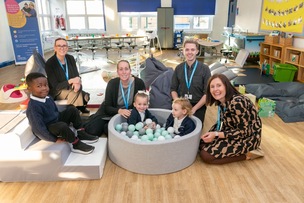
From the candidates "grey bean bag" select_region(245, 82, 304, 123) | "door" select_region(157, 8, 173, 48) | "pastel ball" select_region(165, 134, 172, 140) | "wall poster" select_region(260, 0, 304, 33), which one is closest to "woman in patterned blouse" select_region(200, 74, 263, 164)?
"pastel ball" select_region(165, 134, 172, 140)

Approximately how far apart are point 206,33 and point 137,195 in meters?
10.8

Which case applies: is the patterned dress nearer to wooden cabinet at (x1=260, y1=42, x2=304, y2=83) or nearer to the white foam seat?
the white foam seat

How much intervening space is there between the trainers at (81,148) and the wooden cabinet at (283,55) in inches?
182

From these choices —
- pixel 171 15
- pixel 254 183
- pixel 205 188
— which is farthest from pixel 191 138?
pixel 171 15

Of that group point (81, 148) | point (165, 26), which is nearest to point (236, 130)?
point (81, 148)

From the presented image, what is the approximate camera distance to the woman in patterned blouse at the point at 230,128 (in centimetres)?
224

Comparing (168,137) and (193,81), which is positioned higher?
(193,81)

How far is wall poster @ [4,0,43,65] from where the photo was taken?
7.28m

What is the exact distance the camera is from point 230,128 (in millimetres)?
2395

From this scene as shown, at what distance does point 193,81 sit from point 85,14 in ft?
33.4

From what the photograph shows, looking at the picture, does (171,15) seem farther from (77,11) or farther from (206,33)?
(77,11)

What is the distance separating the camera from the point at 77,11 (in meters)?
11.6

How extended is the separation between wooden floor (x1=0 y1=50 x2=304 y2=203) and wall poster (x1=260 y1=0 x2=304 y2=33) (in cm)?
423

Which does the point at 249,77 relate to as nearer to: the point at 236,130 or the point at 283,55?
the point at 283,55
